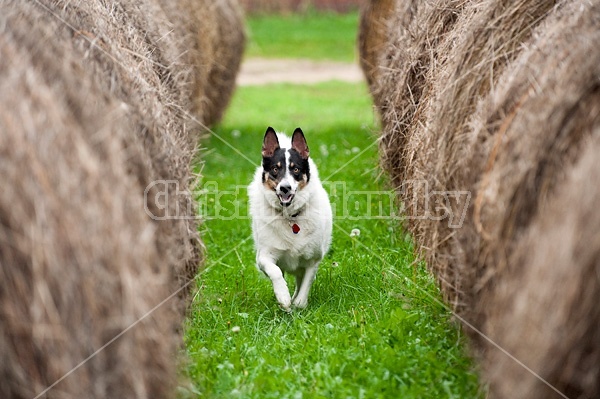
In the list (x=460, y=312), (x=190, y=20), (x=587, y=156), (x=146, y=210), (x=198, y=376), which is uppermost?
(x=190, y=20)

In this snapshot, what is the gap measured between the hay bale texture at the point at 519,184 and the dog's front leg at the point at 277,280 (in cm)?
108

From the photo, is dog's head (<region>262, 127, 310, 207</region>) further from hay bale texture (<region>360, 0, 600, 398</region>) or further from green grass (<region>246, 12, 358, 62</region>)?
green grass (<region>246, 12, 358, 62</region>)

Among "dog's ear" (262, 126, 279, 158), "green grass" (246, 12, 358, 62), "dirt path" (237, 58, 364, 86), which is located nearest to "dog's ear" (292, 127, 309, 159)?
"dog's ear" (262, 126, 279, 158)

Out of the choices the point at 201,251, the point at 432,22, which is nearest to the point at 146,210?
the point at 201,251

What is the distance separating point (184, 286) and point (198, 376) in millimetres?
532

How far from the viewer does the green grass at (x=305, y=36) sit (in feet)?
91.6

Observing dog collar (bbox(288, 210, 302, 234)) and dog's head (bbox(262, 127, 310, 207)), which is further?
dog collar (bbox(288, 210, 302, 234))

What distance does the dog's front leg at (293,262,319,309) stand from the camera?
271 inches

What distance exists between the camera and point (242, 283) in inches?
290

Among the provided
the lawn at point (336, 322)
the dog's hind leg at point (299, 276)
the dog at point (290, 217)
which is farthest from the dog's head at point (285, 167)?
the lawn at point (336, 322)

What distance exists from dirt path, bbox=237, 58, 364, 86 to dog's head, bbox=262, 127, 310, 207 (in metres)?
16.4

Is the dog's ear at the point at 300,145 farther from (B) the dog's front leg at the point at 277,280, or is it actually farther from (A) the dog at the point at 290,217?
(B) the dog's front leg at the point at 277,280

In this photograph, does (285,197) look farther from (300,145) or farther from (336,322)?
(336,322)

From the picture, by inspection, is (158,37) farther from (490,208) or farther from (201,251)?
(490,208)
